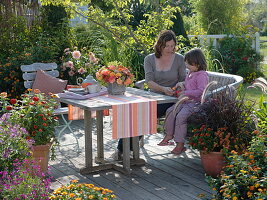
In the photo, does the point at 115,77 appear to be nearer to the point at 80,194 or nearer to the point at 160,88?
the point at 160,88

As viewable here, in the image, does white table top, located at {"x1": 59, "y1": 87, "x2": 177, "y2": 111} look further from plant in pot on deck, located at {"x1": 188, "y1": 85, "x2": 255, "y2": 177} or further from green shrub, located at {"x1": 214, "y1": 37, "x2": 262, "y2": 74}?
green shrub, located at {"x1": 214, "y1": 37, "x2": 262, "y2": 74}

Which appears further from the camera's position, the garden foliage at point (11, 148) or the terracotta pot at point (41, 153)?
the terracotta pot at point (41, 153)

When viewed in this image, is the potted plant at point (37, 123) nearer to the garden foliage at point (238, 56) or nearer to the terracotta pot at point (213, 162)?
the terracotta pot at point (213, 162)

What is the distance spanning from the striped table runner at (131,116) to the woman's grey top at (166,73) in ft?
2.13

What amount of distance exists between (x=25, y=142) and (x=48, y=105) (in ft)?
2.67

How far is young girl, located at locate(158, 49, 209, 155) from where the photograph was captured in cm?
470

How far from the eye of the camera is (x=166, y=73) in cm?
535

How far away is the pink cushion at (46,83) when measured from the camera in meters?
6.18

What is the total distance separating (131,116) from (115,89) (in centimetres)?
46

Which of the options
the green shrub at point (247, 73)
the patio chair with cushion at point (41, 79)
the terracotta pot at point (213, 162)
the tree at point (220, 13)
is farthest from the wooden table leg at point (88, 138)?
the tree at point (220, 13)

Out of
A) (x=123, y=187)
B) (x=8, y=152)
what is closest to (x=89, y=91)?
(x=123, y=187)

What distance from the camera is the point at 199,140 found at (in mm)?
4480

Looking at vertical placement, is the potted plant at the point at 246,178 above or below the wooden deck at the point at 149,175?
above

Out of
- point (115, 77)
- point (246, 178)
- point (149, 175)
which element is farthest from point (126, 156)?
point (246, 178)
